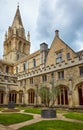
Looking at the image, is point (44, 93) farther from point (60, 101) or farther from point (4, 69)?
point (4, 69)

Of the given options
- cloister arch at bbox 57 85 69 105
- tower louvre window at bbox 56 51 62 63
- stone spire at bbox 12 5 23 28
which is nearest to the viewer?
cloister arch at bbox 57 85 69 105

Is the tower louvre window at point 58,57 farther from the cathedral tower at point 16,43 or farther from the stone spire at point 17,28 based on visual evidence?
the stone spire at point 17,28

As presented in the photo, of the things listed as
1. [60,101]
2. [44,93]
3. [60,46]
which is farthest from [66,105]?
[60,46]

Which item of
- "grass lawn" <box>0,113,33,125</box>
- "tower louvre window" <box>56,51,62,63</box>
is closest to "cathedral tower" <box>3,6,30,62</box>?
"tower louvre window" <box>56,51,62,63</box>

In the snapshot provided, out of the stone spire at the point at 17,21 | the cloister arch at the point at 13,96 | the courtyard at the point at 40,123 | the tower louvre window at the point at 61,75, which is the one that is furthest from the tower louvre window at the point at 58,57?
the stone spire at the point at 17,21

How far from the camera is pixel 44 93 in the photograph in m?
17.4

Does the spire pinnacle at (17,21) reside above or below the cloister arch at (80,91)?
above

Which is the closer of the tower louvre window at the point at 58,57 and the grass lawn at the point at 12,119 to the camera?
the grass lawn at the point at 12,119

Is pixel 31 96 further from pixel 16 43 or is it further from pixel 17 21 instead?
pixel 17 21

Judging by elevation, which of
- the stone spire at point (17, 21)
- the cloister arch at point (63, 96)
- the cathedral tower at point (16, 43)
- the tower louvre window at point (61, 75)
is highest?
the stone spire at point (17, 21)

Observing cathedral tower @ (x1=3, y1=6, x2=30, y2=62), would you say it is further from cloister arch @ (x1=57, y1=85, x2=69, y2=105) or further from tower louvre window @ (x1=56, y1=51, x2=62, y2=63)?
cloister arch @ (x1=57, y1=85, x2=69, y2=105)

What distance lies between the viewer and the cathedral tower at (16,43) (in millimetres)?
58641

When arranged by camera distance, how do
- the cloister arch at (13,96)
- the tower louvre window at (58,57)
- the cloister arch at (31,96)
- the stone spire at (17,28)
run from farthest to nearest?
the stone spire at (17,28), the cloister arch at (13,96), the cloister arch at (31,96), the tower louvre window at (58,57)

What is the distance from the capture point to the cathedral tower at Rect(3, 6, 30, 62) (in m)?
58.6
